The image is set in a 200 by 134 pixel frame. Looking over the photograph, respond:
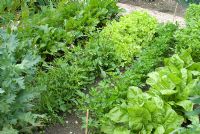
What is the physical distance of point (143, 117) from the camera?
12.2ft

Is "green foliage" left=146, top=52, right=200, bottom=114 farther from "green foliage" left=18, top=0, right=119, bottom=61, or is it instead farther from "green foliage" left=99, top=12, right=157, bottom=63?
"green foliage" left=18, top=0, right=119, bottom=61

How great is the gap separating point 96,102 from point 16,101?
0.86m

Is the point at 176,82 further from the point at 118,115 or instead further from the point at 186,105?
the point at 118,115

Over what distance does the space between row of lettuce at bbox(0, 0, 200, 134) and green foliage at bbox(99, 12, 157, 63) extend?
0.5 inches

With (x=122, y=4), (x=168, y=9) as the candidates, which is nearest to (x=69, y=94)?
(x=122, y=4)

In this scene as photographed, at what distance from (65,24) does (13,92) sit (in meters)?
1.87

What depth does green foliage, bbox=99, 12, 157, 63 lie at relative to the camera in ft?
16.3

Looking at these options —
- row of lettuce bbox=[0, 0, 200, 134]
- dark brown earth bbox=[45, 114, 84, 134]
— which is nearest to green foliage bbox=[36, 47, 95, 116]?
row of lettuce bbox=[0, 0, 200, 134]

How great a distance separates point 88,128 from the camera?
13.0 feet

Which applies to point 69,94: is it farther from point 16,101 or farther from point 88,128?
point 16,101

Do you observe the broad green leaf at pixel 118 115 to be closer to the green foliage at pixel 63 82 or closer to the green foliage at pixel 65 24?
the green foliage at pixel 63 82

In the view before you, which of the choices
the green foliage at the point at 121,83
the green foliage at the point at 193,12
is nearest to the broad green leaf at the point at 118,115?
the green foliage at the point at 121,83

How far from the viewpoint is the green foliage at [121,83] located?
156 inches

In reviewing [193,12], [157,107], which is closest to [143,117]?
[157,107]
